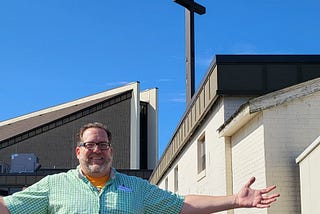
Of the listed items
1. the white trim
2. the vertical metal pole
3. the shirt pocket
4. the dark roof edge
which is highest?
the vertical metal pole

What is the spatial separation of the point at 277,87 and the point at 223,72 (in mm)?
1091

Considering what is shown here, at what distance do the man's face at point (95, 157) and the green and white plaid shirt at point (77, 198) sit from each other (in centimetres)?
9

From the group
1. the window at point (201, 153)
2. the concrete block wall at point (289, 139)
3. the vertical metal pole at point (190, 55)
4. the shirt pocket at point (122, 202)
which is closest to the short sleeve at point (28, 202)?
the shirt pocket at point (122, 202)

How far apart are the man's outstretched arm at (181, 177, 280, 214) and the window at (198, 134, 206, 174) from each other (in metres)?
11.5

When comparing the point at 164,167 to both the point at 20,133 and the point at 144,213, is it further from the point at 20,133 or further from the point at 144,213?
the point at 20,133

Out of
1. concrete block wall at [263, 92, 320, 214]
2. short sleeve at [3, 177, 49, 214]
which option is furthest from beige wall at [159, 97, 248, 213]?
short sleeve at [3, 177, 49, 214]

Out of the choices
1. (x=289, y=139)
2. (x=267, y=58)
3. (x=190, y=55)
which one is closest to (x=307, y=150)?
(x=289, y=139)

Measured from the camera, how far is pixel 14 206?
4.36 m

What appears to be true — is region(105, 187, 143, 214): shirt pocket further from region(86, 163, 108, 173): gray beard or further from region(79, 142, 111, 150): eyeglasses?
region(79, 142, 111, 150): eyeglasses

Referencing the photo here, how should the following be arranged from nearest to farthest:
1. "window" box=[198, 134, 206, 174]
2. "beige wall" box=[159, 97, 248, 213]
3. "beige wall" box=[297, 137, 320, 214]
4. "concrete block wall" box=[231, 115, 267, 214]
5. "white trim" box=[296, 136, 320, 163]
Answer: "white trim" box=[296, 136, 320, 163]
"beige wall" box=[297, 137, 320, 214]
"concrete block wall" box=[231, 115, 267, 214]
"beige wall" box=[159, 97, 248, 213]
"window" box=[198, 134, 206, 174]

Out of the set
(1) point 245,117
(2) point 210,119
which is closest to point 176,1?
(2) point 210,119

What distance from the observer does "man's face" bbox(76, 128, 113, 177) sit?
4398 mm

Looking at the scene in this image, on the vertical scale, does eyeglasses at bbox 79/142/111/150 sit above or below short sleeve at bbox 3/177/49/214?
above

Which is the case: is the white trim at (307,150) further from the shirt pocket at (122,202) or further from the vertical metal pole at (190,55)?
the vertical metal pole at (190,55)
